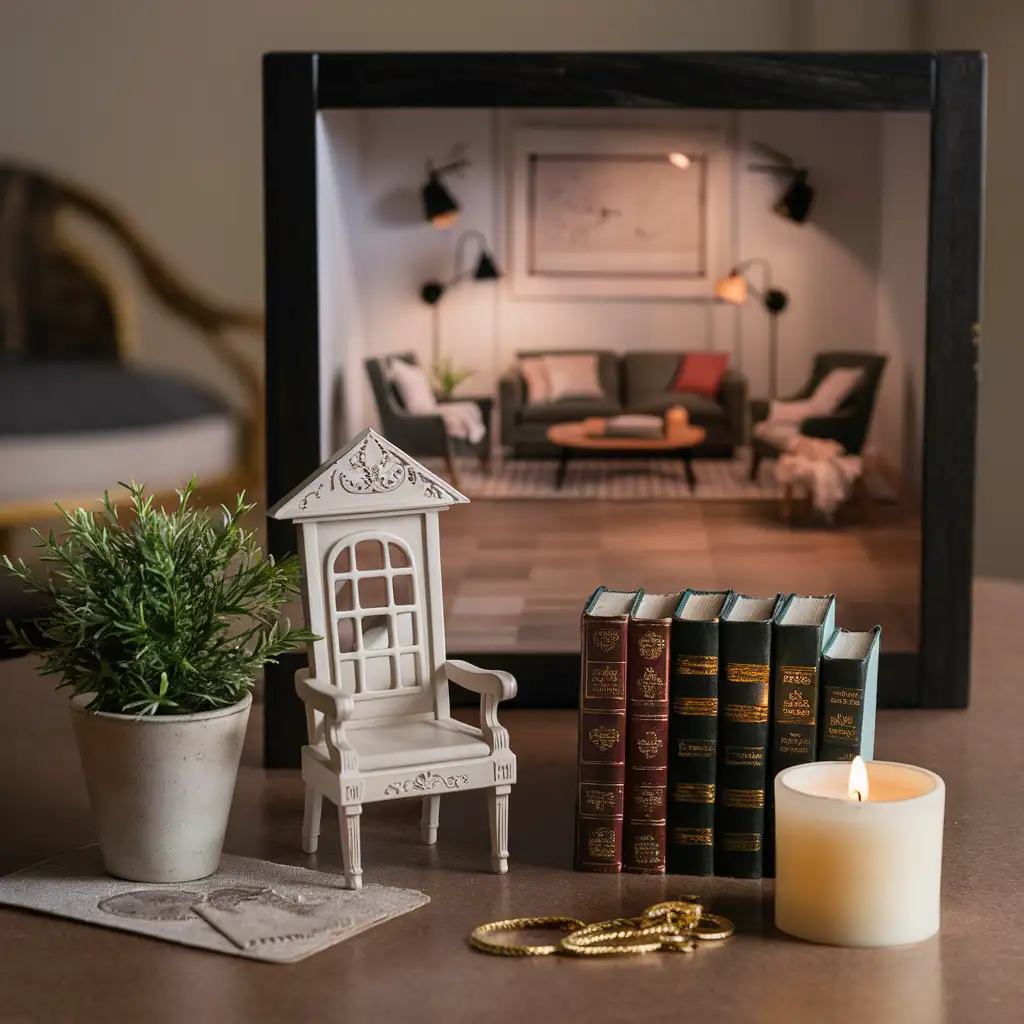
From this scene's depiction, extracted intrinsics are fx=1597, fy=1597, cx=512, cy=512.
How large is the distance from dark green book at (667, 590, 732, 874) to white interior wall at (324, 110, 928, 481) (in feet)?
3.52

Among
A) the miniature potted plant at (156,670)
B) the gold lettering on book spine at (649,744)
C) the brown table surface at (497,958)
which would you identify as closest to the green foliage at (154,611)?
the miniature potted plant at (156,670)

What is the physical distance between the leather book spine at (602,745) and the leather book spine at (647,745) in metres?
0.01

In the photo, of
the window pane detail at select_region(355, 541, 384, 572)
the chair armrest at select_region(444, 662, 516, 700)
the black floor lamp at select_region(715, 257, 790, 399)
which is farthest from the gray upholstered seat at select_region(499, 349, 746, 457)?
the chair armrest at select_region(444, 662, 516, 700)

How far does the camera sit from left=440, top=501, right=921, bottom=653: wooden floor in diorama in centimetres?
367

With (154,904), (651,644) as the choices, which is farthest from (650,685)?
(154,904)

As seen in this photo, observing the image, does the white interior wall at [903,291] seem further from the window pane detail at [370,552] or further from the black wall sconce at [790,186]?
the window pane detail at [370,552]

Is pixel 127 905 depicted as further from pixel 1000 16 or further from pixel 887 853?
pixel 1000 16

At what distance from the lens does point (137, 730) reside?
2498mm

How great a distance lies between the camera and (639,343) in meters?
3.58

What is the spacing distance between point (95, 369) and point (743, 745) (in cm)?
452

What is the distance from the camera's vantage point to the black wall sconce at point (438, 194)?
3504 mm

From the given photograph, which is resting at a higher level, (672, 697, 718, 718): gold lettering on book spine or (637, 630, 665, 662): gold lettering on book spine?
(637, 630, 665, 662): gold lettering on book spine

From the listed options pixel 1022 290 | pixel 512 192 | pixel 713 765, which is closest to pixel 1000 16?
pixel 1022 290

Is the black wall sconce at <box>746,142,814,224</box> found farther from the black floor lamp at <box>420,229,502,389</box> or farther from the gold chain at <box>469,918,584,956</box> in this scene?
the gold chain at <box>469,918,584,956</box>
